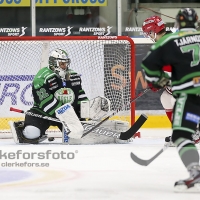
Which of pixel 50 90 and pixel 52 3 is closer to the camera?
pixel 50 90

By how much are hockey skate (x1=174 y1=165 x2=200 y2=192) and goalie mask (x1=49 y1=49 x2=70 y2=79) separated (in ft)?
9.75

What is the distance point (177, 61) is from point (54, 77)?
9.35 ft

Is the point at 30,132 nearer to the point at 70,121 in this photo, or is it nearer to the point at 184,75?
the point at 70,121

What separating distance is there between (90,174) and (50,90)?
2096 mm

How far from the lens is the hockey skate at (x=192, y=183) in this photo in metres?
3.86

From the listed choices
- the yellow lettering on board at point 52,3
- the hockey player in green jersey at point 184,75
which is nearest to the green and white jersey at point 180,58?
the hockey player in green jersey at point 184,75

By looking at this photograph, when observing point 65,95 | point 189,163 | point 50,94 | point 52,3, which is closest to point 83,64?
point 65,95

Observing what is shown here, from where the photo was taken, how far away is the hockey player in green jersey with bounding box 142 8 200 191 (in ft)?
13.0

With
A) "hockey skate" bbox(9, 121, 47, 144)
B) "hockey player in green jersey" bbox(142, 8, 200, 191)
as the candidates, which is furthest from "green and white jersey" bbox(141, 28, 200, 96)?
"hockey skate" bbox(9, 121, 47, 144)

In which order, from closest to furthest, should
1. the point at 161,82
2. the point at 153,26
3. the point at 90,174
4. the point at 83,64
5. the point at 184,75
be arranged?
1. the point at 184,75
2. the point at 161,82
3. the point at 90,174
4. the point at 153,26
5. the point at 83,64

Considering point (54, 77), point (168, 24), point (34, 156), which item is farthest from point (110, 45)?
point (34, 156)

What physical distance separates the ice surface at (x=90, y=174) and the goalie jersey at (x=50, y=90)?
1.19ft

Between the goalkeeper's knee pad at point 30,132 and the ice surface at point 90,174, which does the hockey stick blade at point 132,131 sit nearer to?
the ice surface at point 90,174

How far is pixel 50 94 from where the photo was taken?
670 centimetres
